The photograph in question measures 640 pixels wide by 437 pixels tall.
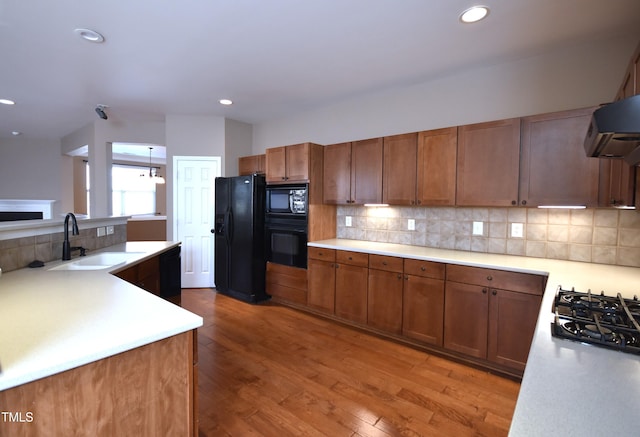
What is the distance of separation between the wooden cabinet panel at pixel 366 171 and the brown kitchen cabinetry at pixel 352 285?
0.63 m

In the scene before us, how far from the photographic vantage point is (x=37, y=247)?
2.12m

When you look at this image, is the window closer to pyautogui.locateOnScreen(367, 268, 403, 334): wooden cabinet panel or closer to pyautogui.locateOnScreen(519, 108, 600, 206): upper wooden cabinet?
pyautogui.locateOnScreen(367, 268, 403, 334): wooden cabinet panel

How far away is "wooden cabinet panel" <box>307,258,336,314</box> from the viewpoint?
3.41 meters

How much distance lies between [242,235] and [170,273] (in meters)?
1.08

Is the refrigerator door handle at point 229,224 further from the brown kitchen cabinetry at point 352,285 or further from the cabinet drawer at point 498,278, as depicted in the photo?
the cabinet drawer at point 498,278

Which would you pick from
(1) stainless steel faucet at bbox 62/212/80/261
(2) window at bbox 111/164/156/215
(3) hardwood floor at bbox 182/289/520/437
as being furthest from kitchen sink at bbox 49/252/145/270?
(2) window at bbox 111/164/156/215

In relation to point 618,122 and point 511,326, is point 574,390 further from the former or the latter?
point 511,326

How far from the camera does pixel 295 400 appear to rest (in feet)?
6.75

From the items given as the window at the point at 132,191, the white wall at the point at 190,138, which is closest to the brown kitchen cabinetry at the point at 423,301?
the white wall at the point at 190,138

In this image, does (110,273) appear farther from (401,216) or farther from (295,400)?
(401,216)

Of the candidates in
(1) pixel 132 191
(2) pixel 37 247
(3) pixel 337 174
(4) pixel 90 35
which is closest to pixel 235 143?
(3) pixel 337 174

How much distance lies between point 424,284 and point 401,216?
914 millimetres

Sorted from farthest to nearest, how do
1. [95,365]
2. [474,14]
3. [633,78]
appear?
[474,14] < [633,78] < [95,365]

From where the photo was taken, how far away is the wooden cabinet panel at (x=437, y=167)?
9.05 ft
